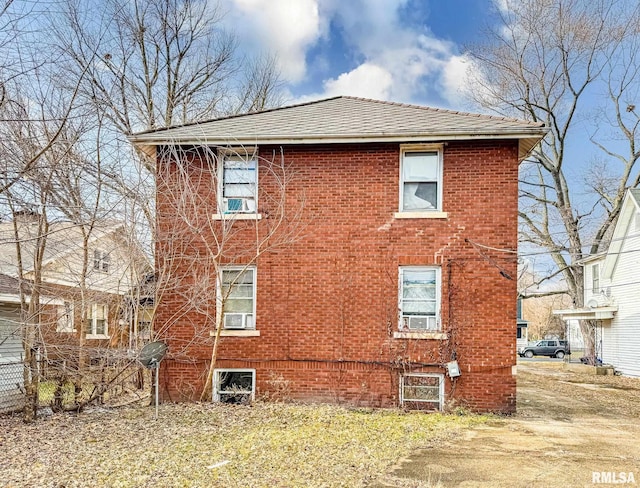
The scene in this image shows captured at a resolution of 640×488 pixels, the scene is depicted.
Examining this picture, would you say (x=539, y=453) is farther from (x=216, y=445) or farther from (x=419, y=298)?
(x=216, y=445)

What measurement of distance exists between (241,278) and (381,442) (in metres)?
5.10

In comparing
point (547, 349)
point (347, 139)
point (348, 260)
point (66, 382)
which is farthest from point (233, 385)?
point (547, 349)

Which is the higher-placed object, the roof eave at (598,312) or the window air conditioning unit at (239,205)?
the window air conditioning unit at (239,205)

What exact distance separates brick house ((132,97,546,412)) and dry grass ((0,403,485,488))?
0.92m

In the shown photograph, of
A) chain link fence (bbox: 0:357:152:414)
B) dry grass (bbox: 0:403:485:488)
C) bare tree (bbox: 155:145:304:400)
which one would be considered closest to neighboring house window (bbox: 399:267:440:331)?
dry grass (bbox: 0:403:485:488)

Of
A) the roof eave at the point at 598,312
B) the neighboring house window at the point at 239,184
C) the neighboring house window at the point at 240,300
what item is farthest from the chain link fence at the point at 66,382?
the roof eave at the point at 598,312

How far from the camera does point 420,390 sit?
11.0 metres

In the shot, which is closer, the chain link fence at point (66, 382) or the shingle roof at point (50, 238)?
the shingle roof at point (50, 238)

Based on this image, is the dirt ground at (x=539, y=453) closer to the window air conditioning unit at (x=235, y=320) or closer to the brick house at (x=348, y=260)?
the brick house at (x=348, y=260)

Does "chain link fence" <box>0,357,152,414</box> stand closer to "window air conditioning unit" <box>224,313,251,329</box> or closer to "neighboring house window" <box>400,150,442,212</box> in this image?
"window air conditioning unit" <box>224,313,251,329</box>

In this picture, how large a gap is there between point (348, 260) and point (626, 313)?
52.0 feet

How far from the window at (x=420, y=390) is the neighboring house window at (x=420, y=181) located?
353cm

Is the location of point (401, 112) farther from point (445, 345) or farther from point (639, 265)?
point (639, 265)

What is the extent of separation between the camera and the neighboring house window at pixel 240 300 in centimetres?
1151
